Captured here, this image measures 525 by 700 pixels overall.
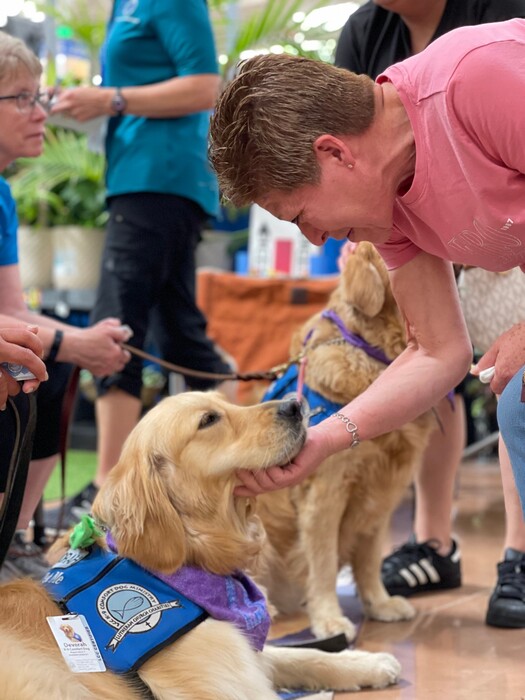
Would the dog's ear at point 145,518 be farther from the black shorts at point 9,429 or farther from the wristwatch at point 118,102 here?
the wristwatch at point 118,102

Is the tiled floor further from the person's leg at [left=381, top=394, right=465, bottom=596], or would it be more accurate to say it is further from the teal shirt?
the teal shirt

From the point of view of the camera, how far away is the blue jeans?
5.58 ft

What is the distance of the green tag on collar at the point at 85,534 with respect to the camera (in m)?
1.89

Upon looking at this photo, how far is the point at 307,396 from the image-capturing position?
106 inches

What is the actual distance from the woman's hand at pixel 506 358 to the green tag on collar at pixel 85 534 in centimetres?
83

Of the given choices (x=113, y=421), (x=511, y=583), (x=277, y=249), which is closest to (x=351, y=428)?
(x=511, y=583)

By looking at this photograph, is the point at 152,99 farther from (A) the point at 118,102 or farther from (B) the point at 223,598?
(B) the point at 223,598

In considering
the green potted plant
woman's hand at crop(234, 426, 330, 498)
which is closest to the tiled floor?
woman's hand at crop(234, 426, 330, 498)

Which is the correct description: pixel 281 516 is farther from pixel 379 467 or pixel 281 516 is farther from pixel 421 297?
pixel 421 297

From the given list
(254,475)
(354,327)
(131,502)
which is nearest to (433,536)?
(354,327)

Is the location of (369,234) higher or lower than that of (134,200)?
higher

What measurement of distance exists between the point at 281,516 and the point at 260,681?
2.99 ft

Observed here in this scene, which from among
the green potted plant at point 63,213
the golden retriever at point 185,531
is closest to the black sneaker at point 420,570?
the golden retriever at point 185,531

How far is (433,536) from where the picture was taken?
309 cm
